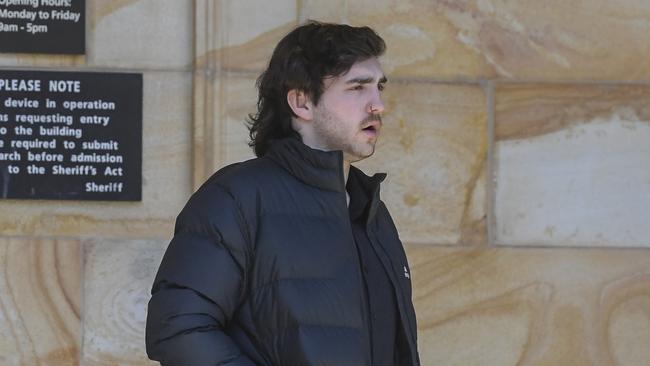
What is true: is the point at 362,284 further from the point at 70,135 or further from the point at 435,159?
the point at 70,135

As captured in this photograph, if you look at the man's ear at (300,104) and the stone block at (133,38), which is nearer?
the man's ear at (300,104)

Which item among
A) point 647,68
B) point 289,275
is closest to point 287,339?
point 289,275

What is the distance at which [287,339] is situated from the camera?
2.92 m

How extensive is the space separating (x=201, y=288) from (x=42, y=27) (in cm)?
258

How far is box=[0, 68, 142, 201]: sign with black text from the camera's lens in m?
5.11

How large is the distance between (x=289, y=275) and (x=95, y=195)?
7.67 ft

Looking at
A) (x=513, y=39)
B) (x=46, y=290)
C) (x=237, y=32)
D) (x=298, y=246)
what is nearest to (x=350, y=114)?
(x=298, y=246)

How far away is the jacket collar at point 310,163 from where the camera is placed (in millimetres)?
3072

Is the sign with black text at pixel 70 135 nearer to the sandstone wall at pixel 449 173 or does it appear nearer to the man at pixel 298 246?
the sandstone wall at pixel 449 173

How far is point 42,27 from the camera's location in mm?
5145

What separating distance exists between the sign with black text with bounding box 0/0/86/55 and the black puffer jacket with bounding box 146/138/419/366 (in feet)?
7.36

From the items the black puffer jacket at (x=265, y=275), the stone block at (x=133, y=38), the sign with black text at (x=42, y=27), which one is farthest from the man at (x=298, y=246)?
the sign with black text at (x=42, y=27)

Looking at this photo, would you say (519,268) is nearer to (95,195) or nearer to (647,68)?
(647,68)

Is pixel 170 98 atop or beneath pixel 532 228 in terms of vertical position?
atop
